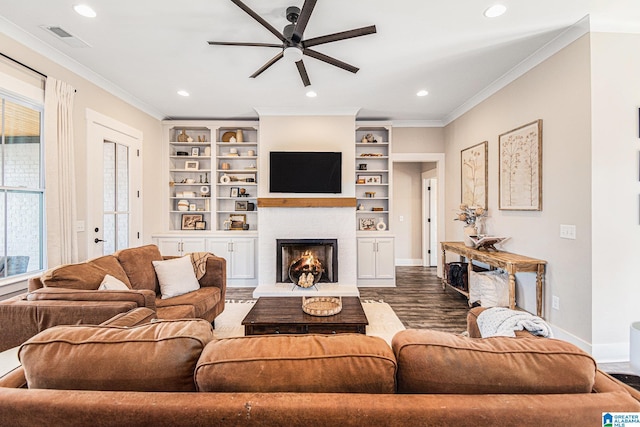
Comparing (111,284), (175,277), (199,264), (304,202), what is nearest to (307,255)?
(304,202)

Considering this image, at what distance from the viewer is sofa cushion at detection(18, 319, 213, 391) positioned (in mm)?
877

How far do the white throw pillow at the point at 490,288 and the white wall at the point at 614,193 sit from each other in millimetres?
867

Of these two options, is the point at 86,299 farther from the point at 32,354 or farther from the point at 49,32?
the point at 49,32

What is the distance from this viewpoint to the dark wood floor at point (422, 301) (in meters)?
3.42

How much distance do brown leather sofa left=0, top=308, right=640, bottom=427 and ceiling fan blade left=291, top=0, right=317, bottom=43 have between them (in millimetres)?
1892

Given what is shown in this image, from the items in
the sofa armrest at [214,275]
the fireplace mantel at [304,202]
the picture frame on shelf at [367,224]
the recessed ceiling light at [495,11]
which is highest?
the recessed ceiling light at [495,11]

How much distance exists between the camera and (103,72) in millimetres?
3443

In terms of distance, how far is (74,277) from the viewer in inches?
86.7

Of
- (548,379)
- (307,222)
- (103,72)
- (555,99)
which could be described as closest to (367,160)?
(307,222)

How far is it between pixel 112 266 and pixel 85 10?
2.05 meters

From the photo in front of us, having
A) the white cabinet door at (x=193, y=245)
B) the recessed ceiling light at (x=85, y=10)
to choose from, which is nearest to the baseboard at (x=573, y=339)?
the white cabinet door at (x=193, y=245)

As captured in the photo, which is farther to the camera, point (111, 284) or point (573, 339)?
point (573, 339)

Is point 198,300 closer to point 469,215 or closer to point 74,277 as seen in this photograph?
point 74,277

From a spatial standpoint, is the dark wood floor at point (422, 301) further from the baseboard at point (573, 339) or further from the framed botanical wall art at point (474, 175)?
the framed botanical wall art at point (474, 175)
